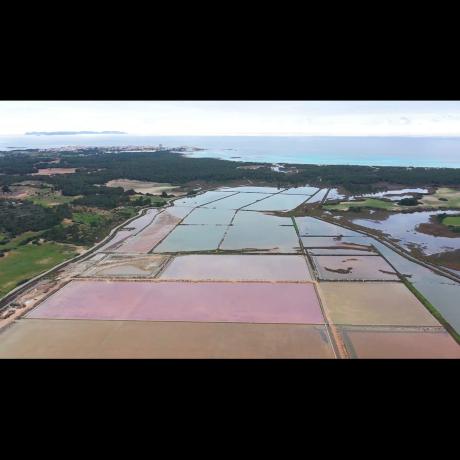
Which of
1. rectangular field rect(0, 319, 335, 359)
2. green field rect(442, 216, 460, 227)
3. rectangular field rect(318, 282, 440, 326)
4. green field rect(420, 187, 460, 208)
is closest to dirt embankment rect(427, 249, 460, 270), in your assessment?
rectangular field rect(318, 282, 440, 326)

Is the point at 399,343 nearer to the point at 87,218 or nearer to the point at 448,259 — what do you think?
the point at 448,259

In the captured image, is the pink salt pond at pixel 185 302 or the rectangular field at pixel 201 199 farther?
the rectangular field at pixel 201 199

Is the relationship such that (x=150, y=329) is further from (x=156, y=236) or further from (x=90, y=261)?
(x=156, y=236)

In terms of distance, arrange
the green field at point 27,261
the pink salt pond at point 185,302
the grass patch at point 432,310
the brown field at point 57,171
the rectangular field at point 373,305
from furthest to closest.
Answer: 1. the brown field at point 57,171
2. the green field at point 27,261
3. the pink salt pond at point 185,302
4. the rectangular field at point 373,305
5. the grass patch at point 432,310

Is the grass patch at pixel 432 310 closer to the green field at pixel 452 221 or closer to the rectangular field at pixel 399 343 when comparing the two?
the rectangular field at pixel 399 343

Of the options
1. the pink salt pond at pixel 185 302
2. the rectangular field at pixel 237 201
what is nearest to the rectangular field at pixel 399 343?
the pink salt pond at pixel 185 302

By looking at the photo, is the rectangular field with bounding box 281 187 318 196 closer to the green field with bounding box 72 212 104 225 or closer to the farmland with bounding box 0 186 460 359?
the farmland with bounding box 0 186 460 359
